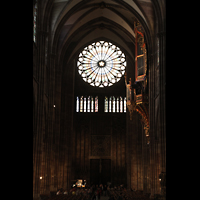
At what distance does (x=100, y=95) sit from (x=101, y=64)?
3340 mm

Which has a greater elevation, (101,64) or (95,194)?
(101,64)

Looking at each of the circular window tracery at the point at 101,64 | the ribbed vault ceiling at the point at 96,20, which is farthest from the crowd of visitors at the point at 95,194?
the ribbed vault ceiling at the point at 96,20

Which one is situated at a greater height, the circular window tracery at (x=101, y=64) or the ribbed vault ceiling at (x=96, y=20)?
the ribbed vault ceiling at (x=96, y=20)

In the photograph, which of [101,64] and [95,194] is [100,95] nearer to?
[101,64]

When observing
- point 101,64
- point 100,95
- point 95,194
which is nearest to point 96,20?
point 101,64

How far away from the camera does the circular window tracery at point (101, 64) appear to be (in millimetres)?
33875

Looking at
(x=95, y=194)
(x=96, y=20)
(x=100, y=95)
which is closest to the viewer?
(x=95, y=194)

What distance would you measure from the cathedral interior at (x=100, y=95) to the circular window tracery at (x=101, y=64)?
3.9 inches

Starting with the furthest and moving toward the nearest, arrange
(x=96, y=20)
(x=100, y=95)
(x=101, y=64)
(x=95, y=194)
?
1. (x=101, y=64)
2. (x=100, y=95)
3. (x=96, y=20)
4. (x=95, y=194)

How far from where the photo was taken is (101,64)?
3438cm

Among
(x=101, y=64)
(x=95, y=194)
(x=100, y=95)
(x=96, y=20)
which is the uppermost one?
(x=96, y=20)

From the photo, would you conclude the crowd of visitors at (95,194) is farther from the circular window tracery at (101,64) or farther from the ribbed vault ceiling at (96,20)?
the ribbed vault ceiling at (96,20)

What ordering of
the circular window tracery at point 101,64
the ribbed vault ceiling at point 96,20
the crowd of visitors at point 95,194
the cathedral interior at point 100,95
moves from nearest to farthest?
1. the crowd of visitors at point 95,194
2. the cathedral interior at point 100,95
3. the ribbed vault ceiling at point 96,20
4. the circular window tracery at point 101,64
